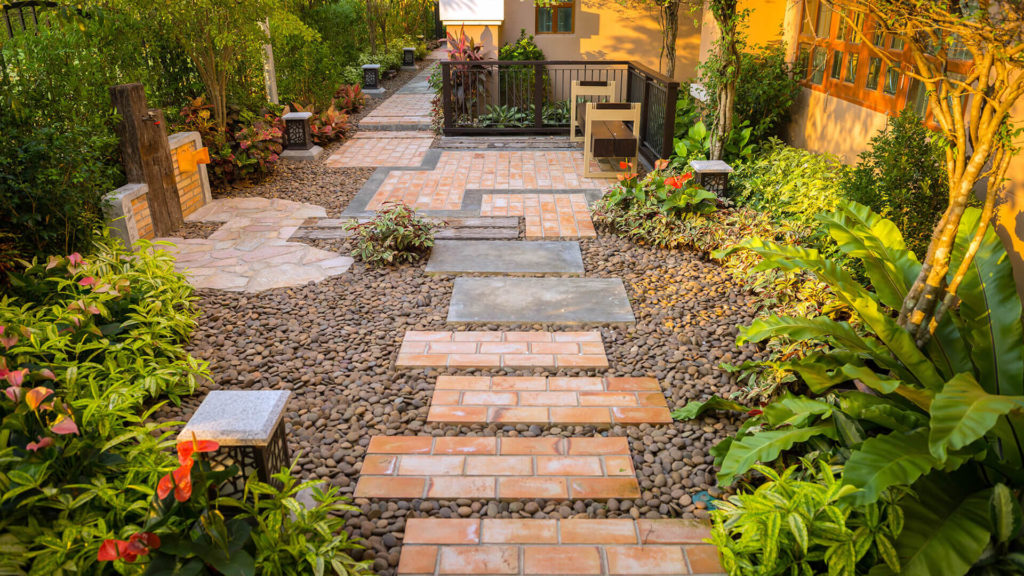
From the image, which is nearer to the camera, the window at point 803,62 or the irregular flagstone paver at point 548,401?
the irregular flagstone paver at point 548,401

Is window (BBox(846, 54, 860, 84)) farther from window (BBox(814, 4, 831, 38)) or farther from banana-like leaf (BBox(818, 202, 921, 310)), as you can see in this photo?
banana-like leaf (BBox(818, 202, 921, 310))

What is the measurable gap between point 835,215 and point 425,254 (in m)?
3.15

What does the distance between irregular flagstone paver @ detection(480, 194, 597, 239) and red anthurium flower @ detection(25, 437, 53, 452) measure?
4242 millimetres

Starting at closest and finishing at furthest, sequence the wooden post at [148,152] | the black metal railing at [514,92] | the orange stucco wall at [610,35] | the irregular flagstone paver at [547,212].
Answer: the wooden post at [148,152]
the irregular flagstone paver at [547,212]
the black metal railing at [514,92]
the orange stucco wall at [610,35]

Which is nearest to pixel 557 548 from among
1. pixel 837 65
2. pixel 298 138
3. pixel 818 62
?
pixel 837 65

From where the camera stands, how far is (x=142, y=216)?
5648 mm

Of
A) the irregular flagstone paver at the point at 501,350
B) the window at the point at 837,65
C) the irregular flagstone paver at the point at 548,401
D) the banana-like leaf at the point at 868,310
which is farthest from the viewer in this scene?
Answer: the window at the point at 837,65

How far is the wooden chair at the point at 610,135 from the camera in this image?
24.0 ft

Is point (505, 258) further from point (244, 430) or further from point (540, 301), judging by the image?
point (244, 430)

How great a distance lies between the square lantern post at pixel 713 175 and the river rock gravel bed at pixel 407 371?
103 cm

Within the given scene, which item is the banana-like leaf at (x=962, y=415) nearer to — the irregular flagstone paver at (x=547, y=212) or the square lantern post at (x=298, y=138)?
the irregular flagstone paver at (x=547, y=212)

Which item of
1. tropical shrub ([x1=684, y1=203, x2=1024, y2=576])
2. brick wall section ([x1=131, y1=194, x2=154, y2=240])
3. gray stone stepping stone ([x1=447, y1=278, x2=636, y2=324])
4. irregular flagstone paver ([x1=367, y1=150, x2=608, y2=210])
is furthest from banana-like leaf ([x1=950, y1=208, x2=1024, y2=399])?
brick wall section ([x1=131, y1=194, x2=154, y2=240])

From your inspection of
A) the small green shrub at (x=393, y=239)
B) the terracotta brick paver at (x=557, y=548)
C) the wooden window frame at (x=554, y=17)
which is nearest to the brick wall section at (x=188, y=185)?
the small green shrub at (x=393, y=239)

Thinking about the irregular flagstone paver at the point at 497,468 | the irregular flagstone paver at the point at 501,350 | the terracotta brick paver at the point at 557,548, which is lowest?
the terracotta brick paver at the point at 557,548
